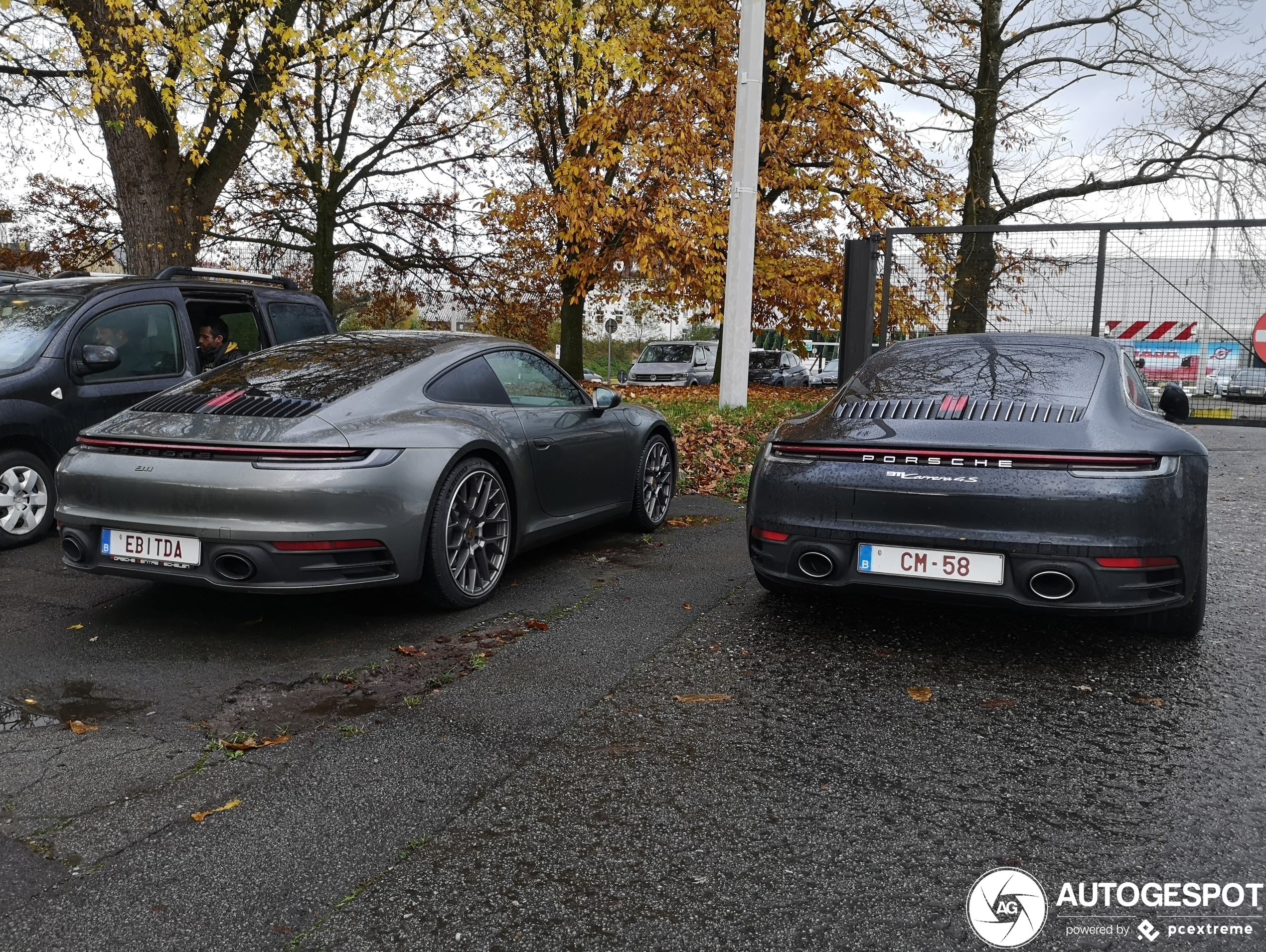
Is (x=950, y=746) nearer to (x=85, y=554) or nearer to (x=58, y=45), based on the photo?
→ (x=85, y=554)

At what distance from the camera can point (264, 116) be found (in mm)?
12641

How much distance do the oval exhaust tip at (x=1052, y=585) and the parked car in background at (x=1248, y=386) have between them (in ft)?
30.4

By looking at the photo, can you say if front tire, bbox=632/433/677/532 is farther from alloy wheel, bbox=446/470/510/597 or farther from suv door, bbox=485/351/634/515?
alloy wheel, bbox=446/470/510/597

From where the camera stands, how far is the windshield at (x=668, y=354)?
1142 inches

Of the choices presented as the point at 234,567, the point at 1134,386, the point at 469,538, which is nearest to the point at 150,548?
the point at 234,567

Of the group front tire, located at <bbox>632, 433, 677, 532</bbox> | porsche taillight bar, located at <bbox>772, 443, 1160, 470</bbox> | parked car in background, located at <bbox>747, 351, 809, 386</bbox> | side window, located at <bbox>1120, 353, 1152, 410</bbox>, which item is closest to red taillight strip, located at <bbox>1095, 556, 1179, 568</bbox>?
porsche taillight bar, located at <bbox>772, 443, 1160, 470</bbox>

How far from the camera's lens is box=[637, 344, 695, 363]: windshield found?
95.1ft

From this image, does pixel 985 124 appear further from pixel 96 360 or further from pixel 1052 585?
pixel 1052 585

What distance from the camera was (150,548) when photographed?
4.07m

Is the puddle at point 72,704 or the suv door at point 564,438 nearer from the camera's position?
the puddle at point 72,704

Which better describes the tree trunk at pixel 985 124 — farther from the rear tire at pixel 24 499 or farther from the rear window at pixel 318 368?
the rear tire at pixel 24 499

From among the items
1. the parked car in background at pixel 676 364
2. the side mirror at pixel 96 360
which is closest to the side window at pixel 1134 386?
the side mirror at pixel 96 360

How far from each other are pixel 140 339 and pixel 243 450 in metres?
3.22

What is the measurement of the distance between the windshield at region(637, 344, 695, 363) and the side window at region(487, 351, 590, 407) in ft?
75.6
